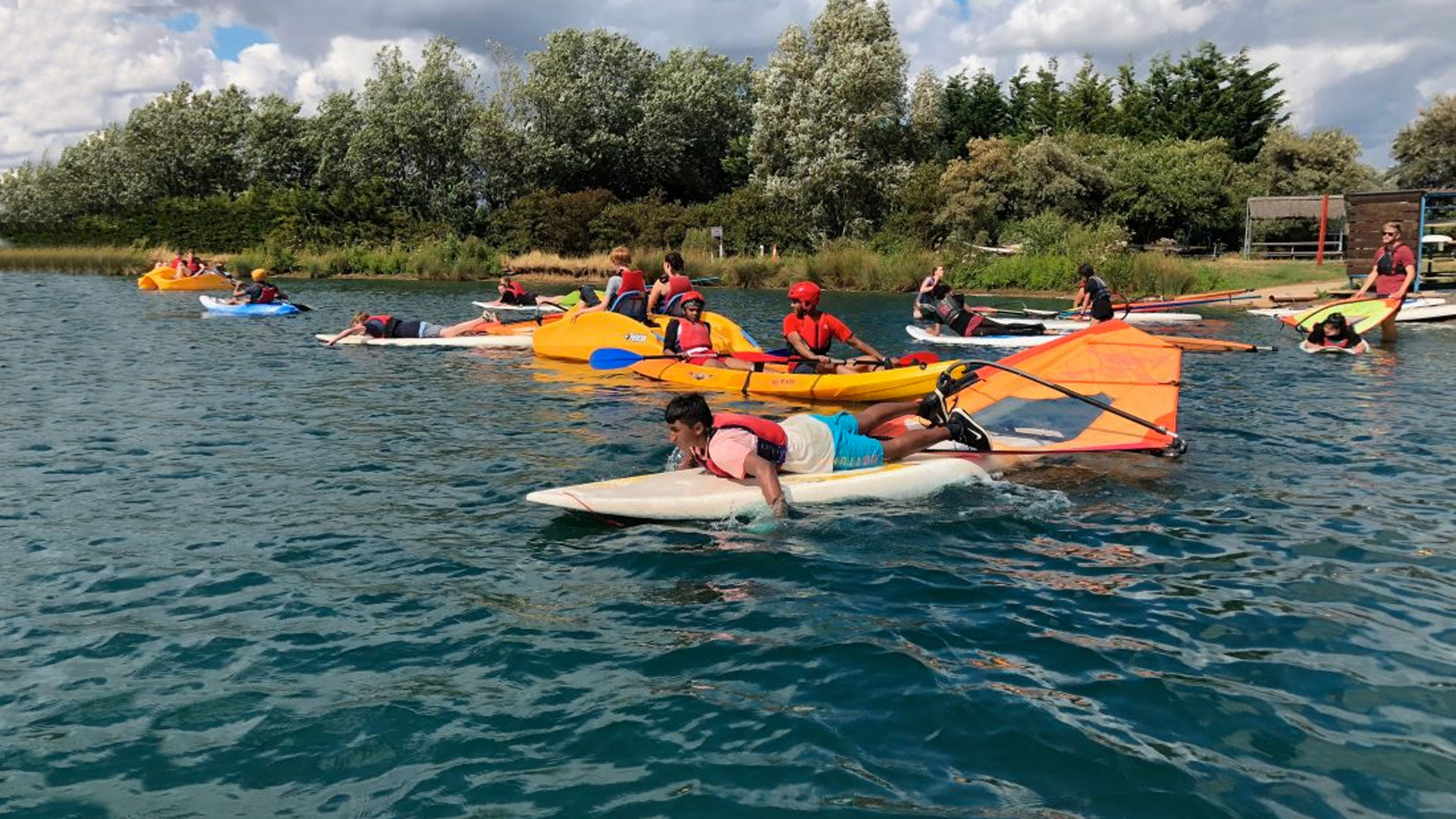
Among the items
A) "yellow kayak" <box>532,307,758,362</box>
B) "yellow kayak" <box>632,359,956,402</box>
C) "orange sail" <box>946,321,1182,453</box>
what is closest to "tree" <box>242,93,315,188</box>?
"yellow kayak" <box>532,307,758,362</box>

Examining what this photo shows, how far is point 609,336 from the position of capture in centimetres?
1612

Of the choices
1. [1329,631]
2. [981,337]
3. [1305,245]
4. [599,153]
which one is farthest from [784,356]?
[599,153]

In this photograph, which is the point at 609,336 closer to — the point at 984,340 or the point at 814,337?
the point at 814,337

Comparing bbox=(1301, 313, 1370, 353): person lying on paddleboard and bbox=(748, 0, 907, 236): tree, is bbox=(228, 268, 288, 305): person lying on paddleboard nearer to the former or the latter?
bbox=(1301, 313, 1370, 353): person lying on paddleboard

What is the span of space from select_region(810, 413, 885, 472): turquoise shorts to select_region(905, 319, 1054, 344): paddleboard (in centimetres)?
930

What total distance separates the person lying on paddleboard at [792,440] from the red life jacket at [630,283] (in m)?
7.97

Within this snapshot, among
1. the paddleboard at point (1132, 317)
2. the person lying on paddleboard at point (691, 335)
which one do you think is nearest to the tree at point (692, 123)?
the paddleboard at point (1132, 317)

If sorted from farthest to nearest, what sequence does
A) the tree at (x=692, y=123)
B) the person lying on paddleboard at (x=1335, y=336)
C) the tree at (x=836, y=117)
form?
the tree at (x=692, y=123)
the tree at (x=836, y=117)
the person lying on paddleboard at (x=1335, y=336)

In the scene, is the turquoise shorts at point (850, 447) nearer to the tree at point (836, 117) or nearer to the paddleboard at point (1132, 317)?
the paddleboard at point (1132, 317)

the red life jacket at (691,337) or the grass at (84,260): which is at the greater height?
the grass at (84,260)

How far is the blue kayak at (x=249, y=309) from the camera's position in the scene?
953 inches

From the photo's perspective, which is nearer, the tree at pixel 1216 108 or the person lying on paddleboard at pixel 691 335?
the person lying on paddleboard at pixel 691 335

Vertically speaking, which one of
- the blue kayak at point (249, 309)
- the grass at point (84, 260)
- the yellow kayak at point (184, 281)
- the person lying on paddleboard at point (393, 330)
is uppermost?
the grass at point (84, 260)

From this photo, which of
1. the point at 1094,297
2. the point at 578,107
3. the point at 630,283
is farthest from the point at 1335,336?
the point at 578,107
